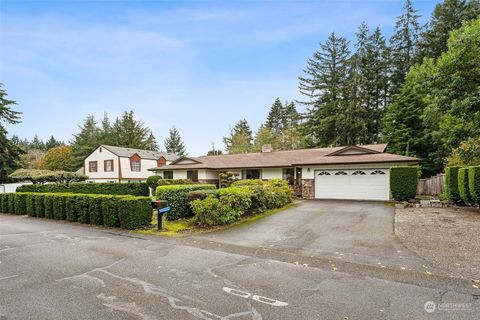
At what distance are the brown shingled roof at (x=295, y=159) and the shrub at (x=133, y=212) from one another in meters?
11.6

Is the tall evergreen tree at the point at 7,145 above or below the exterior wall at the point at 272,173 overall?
above

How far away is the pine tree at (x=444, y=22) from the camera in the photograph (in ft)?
87.0

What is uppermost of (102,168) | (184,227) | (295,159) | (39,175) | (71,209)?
(295,159)

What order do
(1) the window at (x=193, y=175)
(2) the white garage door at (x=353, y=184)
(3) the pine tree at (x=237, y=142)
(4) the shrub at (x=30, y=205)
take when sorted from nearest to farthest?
(4) the shrub at (x=30, y=205) < (2) the white garage door at (x=353, y=184) < (1) the window at (x=193, y=175) < (3) the pine tree at (x=237, y=142)

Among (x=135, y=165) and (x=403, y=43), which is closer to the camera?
(x=403, y=43)

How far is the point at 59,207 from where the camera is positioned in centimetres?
1247

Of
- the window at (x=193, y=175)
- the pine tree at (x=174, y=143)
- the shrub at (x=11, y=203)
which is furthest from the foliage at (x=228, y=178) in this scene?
the pine tree at (x=174, y=143)

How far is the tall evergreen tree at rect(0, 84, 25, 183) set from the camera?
33.2 metres

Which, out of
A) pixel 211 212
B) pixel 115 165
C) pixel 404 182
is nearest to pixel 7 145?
pixel 115 165

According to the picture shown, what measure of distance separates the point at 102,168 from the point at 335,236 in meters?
32.4

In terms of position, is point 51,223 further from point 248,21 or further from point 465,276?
point 465,276

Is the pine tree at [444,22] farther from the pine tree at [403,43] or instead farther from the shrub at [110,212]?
the shrub at [110,212]

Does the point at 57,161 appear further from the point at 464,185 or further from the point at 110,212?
the point at 464,185

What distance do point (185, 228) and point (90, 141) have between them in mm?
47773
